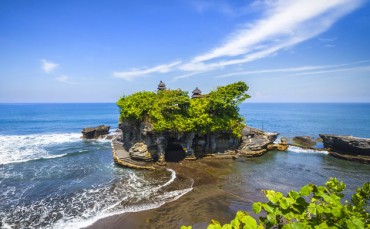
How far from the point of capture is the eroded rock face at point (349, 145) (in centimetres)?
3466

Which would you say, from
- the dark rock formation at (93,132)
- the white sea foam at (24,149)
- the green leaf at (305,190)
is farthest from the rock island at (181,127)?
the green leaf at (305,190)

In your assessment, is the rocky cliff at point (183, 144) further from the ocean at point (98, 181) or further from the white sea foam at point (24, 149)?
the white sea foam at point (24, 149)

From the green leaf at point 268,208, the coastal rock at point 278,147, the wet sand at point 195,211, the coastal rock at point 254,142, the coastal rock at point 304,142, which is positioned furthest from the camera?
the coastal rock at point 304,142

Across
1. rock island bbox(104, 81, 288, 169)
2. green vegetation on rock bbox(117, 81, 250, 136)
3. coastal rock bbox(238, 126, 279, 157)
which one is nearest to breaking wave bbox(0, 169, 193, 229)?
rock island bbox(104, 81, 288, 169)

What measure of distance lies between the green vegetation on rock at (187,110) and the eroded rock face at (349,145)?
18148 mm

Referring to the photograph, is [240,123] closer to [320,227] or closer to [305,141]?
[305,141]

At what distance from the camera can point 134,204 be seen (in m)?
19.8

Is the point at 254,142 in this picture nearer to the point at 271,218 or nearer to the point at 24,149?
the point at 271,218

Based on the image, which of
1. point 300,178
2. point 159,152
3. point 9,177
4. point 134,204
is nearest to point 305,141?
point 300,178

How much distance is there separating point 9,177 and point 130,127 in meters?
16.0

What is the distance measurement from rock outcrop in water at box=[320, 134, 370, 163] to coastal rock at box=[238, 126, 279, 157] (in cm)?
1047

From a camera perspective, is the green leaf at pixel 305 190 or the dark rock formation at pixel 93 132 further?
the dark rock formation at pixel 93 132

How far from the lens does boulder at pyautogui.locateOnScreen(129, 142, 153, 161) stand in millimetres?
30594

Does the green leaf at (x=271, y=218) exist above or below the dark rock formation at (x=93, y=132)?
above
